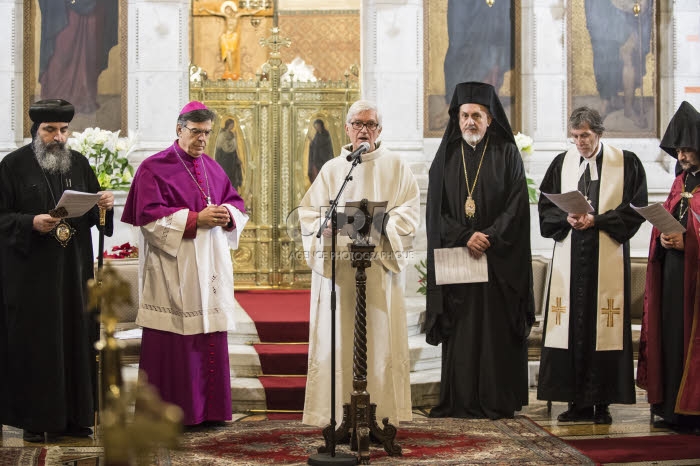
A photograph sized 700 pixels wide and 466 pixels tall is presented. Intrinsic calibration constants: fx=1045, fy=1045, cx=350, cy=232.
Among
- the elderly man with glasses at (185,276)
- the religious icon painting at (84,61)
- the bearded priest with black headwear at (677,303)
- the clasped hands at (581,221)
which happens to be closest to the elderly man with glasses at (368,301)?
the elderly man with glasses at (185,276)

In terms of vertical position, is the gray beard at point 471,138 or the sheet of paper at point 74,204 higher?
the gray beard at point 471,138

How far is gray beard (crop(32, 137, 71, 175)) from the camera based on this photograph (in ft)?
22.0

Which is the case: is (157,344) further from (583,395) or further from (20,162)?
(583,395)

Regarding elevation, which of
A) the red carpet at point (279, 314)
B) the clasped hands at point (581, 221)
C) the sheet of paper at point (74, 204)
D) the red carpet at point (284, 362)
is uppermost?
the sheet of paper at point (74, 204)

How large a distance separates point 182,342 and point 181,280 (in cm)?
41

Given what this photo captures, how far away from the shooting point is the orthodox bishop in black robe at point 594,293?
7.33m

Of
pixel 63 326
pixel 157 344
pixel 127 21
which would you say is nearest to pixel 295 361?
pixel 157 344

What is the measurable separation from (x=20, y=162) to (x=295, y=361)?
269cm

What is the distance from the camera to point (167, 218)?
684 centimetres

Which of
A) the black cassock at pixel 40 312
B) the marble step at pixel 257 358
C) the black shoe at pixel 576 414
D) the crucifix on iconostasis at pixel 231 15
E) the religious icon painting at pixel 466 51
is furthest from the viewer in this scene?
the crucifix on iconostasis at pixel 231 15

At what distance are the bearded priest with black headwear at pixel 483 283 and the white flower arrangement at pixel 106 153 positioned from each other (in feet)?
12.9

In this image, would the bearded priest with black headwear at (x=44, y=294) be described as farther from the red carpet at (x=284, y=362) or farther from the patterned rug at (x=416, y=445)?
the red carpet at (x=284, y=362)

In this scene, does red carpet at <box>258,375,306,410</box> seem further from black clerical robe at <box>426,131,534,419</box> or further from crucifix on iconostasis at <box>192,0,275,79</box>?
crucifix on iconostasis at <box>192,0,275,79</box>

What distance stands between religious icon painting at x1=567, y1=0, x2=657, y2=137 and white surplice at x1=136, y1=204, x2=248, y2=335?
19.7 ft
